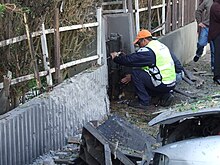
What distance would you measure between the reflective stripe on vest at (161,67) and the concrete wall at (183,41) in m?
2.84

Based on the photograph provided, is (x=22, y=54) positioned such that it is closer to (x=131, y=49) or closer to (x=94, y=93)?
(x=94, y=93)

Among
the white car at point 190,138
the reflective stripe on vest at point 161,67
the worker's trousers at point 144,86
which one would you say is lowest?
the worker's trousers at point 144,86

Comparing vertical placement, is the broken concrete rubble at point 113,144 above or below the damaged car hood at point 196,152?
→ below

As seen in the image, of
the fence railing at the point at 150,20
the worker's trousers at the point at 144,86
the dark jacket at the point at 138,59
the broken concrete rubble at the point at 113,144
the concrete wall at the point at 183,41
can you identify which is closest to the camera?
the broken concrete rubble at the point at 113,144

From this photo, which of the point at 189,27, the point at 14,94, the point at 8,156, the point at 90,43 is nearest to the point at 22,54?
the point at 14,94

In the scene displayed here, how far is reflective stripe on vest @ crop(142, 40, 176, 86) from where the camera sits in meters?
8.94

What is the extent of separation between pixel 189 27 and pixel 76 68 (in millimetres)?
8170

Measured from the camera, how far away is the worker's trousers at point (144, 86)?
9.11m

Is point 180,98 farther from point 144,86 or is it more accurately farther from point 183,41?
point 183,41

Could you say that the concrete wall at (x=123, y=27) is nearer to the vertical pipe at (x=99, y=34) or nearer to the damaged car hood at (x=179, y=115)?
the vertical pipe at (x=99, y=34)

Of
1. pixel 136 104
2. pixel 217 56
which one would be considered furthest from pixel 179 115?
pixel 217 56

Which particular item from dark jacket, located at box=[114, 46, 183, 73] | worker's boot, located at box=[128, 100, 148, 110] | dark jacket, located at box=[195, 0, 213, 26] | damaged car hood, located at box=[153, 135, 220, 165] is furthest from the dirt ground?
damaged car hood, located at box=[153, 135, 220, 165]

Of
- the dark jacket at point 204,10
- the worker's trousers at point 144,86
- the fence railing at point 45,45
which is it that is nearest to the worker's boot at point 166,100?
the worker's trousers at point 144,86

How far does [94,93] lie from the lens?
25.6ft
